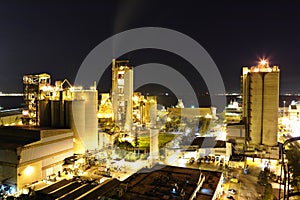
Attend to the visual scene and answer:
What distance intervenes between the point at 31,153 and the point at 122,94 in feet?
58.2

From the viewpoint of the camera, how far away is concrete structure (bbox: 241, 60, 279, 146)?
22469 millimetres

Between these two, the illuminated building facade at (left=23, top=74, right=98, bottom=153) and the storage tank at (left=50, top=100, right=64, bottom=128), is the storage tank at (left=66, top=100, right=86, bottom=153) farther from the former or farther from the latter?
the storage tank at (left=50, top=100, right=64, bottom=128)

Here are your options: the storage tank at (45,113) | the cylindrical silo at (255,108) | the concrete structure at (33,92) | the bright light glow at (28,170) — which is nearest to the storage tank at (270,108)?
the cylindrical silo at (255,108)

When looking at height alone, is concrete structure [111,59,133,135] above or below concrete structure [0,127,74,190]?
above

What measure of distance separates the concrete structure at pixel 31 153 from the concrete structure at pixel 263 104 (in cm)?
1706

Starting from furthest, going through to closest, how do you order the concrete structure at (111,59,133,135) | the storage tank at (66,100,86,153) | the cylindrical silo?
the concrete structure at (111,59,133,135), the cylindrical silo, the storage tank at (66,100,86,153)

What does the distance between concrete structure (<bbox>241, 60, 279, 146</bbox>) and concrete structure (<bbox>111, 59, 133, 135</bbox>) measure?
1455 centimetres

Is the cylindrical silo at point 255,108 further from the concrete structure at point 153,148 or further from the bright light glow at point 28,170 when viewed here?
the bright light glow at point 28,170

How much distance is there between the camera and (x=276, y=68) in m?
22.5

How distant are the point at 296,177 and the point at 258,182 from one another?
87.1 inches

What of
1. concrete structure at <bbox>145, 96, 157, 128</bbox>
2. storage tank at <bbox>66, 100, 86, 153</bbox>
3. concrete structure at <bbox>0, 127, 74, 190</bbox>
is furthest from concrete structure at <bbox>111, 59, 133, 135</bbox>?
concrete structure at <bbox>0, 127, 74, 190</bbox>

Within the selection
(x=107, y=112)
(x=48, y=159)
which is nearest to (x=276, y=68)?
(x=107, y=112)

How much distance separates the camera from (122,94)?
1281 inches

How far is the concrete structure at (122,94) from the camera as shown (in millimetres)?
31266
